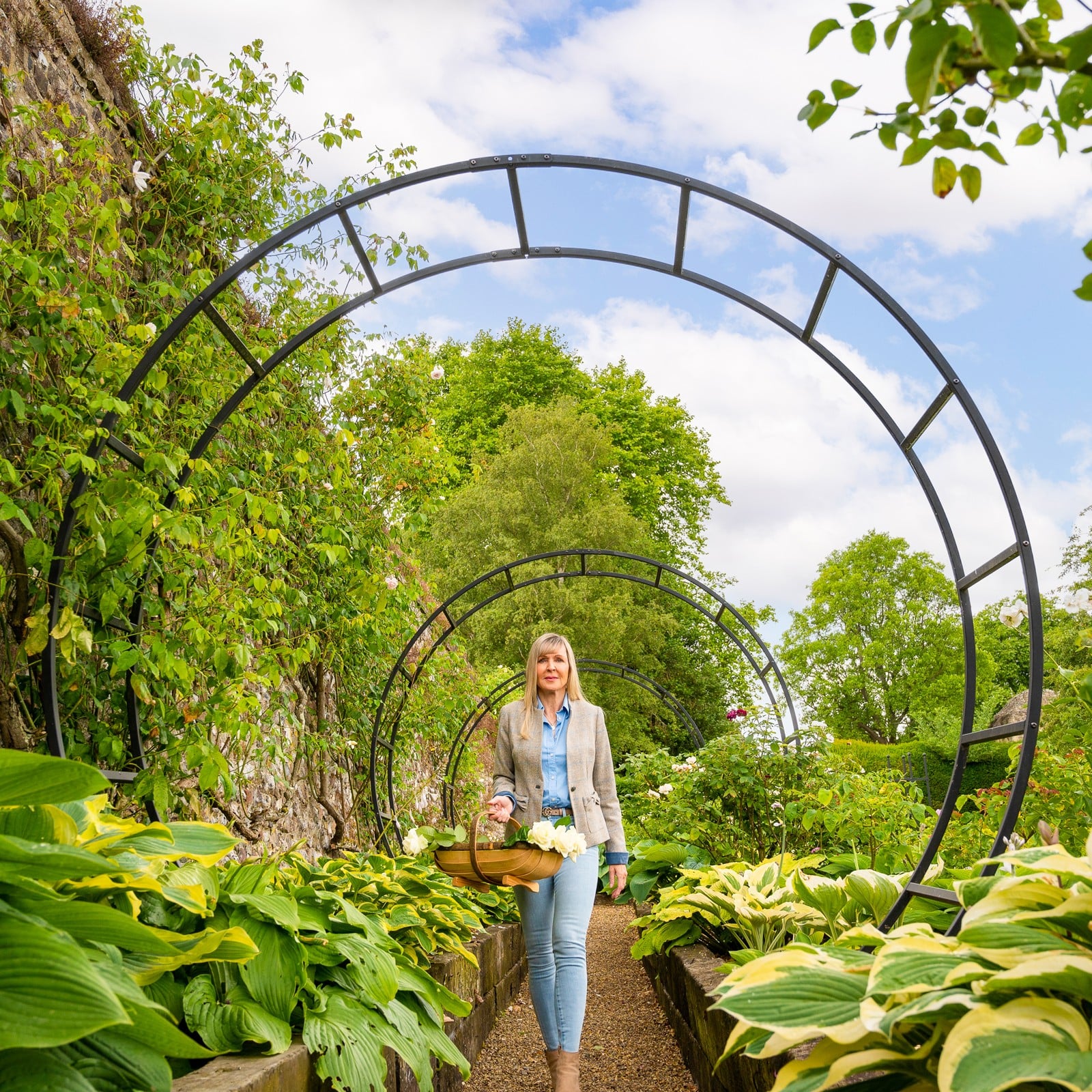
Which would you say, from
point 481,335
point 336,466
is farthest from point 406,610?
point 481,335

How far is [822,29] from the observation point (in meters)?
1.02

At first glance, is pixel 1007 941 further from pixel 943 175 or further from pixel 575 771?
pixel 575 771

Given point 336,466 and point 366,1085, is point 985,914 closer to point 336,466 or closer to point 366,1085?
point 366,1085

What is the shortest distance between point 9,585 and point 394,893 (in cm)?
170

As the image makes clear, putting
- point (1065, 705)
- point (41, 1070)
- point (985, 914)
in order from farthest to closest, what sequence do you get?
point (1065, 705) → point (985, 914) → point (41, 1070)

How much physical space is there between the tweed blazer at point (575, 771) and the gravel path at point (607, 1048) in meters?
0.84

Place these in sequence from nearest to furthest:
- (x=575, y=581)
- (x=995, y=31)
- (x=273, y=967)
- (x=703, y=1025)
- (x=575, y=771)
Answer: (x=995, y=31), (x=273, y=967), (x=703, y=1025), (x=575, y=771), (x=575, y=581)

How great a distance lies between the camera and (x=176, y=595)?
3666 millimetres

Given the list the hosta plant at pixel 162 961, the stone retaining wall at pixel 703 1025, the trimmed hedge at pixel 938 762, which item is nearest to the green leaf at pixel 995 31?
the hosta plant at pixel 162 961

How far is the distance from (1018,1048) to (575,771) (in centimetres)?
251

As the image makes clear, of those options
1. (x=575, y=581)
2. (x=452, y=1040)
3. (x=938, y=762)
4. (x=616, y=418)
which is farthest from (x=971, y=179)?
(x=616, y=418)

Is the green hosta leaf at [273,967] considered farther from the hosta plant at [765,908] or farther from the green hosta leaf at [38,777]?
the hosta plant at [765,908]

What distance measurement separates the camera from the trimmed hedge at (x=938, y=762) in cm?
1505

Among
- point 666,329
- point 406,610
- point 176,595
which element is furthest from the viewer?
point 666,329
